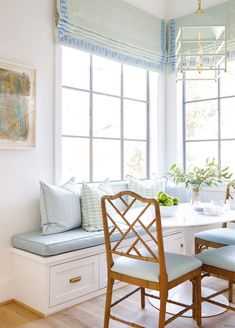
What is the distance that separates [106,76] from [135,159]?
1.03 meters

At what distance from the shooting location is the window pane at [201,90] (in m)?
4.19

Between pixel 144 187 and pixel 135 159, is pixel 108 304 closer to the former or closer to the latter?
pixel 144 187

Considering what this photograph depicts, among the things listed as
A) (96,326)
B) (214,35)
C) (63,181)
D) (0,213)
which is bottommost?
(96,326)

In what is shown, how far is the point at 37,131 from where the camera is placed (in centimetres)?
301

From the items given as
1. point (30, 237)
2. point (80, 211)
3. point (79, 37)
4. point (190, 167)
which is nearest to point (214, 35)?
point (79, 37)

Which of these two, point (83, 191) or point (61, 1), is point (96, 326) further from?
point (61, 1)

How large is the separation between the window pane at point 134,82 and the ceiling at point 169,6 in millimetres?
710

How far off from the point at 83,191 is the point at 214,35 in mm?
1604

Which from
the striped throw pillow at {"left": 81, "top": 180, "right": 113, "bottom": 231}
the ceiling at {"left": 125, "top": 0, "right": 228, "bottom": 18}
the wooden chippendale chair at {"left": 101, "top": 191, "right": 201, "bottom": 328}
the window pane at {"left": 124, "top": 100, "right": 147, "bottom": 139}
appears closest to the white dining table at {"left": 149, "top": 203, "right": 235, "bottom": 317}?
the wooden chippendale chair at {"left": 101, "top": 191, "right": 201, "bottom": 328}

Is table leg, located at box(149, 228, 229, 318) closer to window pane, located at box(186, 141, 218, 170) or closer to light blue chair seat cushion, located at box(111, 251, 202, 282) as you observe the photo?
light blue chair seat cushion, located at box(111, 251, 202, 282)

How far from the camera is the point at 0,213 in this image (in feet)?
9.02

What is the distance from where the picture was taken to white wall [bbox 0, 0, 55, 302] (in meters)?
2.77

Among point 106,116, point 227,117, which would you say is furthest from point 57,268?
point 227,117

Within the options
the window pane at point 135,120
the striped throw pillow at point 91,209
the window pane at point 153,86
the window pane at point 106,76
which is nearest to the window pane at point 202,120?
the window pane at point 153,86
